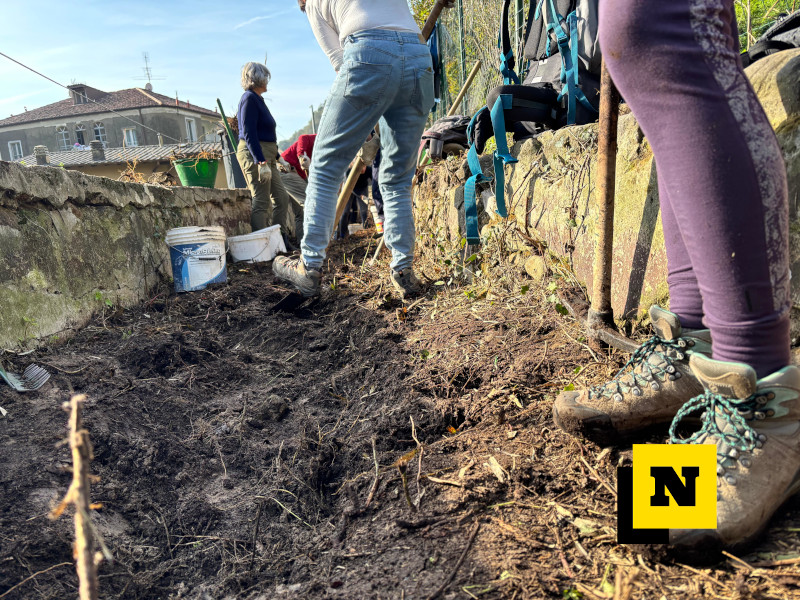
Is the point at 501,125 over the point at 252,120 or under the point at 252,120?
under

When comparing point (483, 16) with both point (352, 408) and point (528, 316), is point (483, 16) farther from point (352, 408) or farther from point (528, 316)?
point (352, 408)

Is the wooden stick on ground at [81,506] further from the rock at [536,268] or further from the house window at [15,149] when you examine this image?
the house window at [15,149]

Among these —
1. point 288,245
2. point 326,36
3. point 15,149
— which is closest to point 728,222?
point 326,36

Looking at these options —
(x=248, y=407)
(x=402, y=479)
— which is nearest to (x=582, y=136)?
(x=402, y=479)

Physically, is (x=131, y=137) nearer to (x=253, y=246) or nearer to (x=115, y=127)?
(x=115, y=127)

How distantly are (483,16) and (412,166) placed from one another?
3.49m

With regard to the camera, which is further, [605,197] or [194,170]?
[194,170]

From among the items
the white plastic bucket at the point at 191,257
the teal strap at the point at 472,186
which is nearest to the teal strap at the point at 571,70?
the teal strap at the point at 472,186

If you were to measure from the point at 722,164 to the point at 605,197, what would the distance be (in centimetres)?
75

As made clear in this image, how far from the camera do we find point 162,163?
2256 centimetres

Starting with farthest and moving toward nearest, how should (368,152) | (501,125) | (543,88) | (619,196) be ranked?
(368,152)
(543,88)
(501,125)
(619,196)

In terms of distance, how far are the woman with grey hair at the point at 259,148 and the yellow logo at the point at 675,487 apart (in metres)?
4.57

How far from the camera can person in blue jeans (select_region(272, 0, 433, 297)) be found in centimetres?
247

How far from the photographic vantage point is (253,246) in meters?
4.54
